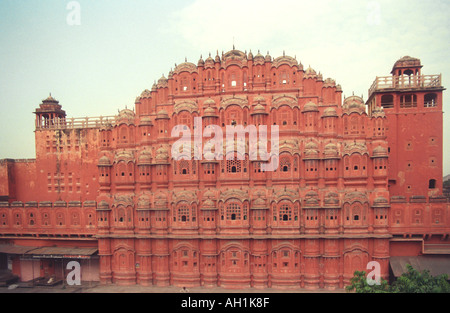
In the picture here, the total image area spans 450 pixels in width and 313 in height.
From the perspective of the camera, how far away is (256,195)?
85.0 ft

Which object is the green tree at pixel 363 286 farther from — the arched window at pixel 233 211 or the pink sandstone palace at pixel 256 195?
the arched window at pixel 233 211

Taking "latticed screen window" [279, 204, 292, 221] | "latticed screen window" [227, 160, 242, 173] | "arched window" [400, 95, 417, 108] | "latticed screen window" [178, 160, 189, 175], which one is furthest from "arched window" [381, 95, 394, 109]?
"latticed screen window" [178, 160, 189, 175]

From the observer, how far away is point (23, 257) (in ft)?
94.6

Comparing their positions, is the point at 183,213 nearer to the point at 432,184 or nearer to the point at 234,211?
the point at 234,211

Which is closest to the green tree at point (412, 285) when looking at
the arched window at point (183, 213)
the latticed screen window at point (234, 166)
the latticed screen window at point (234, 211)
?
the latticed screen window at point (234, 211)

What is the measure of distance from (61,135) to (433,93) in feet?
115

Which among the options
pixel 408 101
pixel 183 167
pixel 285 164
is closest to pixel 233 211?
pixel 183 167

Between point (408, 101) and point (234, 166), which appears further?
point (408, 101)

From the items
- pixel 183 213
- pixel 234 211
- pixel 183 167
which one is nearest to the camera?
pixel 234 211

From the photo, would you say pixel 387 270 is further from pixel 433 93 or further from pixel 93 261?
pixel 93 261

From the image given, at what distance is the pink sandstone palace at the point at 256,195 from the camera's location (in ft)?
83.6

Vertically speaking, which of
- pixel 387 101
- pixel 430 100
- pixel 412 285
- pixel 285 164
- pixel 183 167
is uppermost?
pixel 387 101

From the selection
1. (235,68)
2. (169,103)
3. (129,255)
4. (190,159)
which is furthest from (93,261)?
(235,68)

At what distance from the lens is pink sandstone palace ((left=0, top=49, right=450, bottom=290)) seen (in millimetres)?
25469
